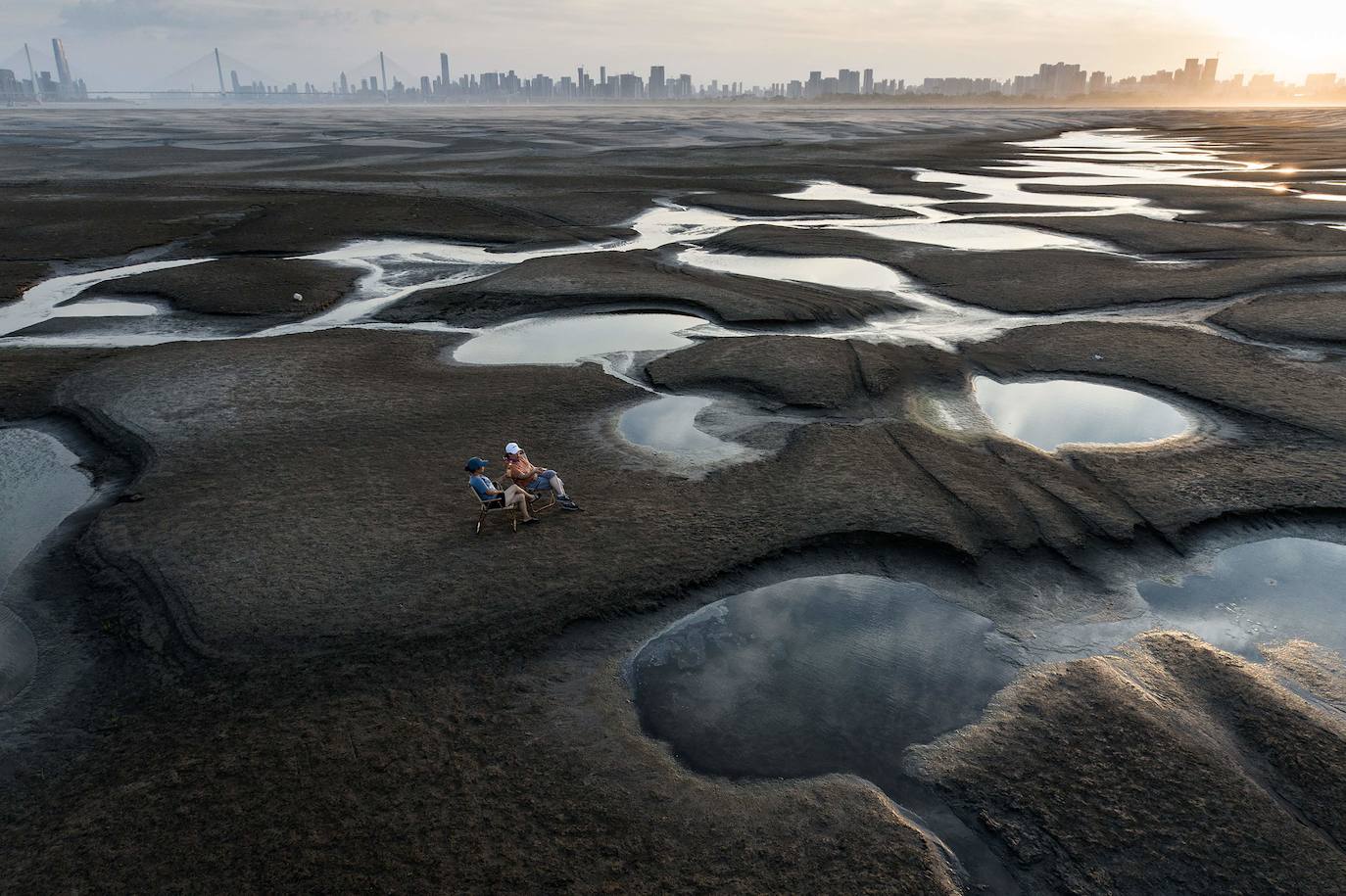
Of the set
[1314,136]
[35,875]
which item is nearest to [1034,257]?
[35,875]

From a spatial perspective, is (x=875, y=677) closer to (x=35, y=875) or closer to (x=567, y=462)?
(x=567, y=462)

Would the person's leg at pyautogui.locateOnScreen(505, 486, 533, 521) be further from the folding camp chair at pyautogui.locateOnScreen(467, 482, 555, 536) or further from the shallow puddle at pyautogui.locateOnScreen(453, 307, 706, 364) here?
the shallow puddle at pyautogui.locateOnScreen(453, 307, 706, 364)

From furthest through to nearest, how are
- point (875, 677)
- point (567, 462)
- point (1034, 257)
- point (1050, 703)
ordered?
1. point (1034, 257)
2. point (567, 462)
3. point (875, 677)
4. point (1050, 703)

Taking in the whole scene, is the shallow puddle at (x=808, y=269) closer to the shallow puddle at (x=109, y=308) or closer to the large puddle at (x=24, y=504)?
the shallow puddle at (x=109, y=308)

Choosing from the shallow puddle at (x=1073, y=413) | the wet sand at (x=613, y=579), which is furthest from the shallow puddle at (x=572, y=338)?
the shallow puddle at (x=1073, y=413)

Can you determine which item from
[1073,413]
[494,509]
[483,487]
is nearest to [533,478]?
[494,509]

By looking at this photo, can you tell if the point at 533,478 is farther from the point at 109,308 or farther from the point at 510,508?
the point at 109,308
